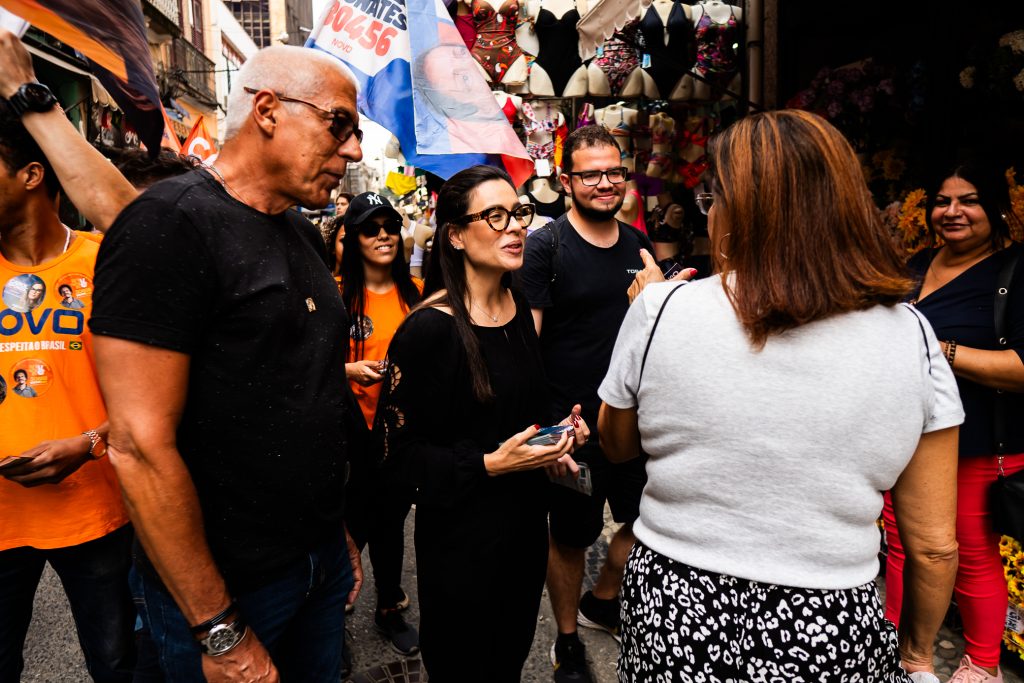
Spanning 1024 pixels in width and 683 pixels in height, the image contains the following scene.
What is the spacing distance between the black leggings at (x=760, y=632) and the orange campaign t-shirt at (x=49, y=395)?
1724 mm

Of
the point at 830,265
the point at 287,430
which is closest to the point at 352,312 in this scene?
the point at 287,430

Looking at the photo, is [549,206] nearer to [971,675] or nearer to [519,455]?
[519,455]

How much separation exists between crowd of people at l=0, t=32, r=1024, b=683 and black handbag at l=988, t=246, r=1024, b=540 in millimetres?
1344

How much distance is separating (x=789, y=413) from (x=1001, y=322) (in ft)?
6.59

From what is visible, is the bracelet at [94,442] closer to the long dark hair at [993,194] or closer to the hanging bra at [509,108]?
the long dark hair at [993,194]

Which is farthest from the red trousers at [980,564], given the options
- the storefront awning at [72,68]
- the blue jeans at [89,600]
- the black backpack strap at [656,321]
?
the storefront awning at [72,68]

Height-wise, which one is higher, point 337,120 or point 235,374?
point 337,120

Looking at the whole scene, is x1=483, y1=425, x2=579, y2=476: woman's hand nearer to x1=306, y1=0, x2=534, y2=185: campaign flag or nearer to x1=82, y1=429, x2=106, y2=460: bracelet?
x1=82, y1=429, x2=106, y2=460: bracelet

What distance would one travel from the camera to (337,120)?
1.48 meters

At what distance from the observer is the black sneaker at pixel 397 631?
9.93ft

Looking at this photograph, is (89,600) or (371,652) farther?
(371,652)

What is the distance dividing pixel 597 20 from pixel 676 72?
1.99m

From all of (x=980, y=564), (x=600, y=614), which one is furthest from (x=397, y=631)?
(x=980, y=564)

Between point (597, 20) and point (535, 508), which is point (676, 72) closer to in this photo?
point (597, 20)
